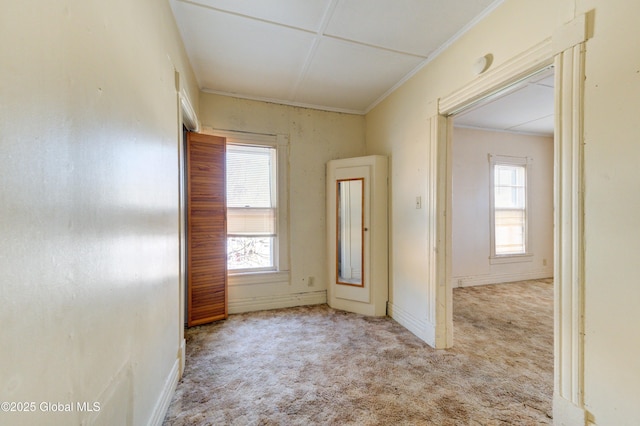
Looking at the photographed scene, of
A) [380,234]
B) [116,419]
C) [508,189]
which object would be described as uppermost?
[508,189]

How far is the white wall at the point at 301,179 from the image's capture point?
3.28 m

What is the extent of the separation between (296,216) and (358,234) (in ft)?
2.81

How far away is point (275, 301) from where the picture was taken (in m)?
3.40

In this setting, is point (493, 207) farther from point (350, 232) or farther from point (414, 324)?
point (414, 324)

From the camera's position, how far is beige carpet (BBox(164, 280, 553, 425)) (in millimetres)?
1606

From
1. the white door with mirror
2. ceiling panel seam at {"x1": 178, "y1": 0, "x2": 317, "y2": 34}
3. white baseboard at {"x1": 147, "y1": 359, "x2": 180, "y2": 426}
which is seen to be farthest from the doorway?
white baseboard at {"x1": 147, "y1": 359, "x2": 180, "y2": 426}

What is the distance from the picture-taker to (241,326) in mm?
2865

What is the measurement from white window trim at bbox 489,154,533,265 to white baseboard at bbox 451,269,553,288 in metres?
0.25

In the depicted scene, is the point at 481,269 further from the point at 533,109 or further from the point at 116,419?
the point at 116,419

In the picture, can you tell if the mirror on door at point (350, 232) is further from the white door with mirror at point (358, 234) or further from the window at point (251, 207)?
the window at point (251, 207)

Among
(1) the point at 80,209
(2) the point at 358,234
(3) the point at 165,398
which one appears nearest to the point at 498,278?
(2) the point at 358,234

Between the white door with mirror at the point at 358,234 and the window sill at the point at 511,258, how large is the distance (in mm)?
2579

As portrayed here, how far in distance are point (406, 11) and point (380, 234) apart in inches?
85.4

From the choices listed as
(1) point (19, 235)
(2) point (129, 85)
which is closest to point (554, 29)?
(2) point (129, 85)
